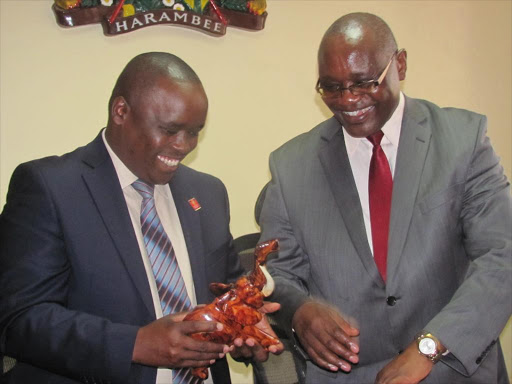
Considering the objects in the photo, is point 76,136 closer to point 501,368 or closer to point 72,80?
point 72,80

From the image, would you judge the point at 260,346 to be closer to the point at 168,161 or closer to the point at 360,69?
the point at 168,161

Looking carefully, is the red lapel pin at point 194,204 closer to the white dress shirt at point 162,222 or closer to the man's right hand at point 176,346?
the white dress shirt at point 162,222

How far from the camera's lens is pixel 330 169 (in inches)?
96.0

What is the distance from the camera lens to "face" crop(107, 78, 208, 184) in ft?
6.93

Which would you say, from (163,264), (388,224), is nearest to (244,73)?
(388,224)

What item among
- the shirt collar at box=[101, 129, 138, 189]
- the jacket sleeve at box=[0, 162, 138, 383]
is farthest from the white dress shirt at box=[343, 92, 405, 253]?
the jacket sleeve at box=[0, 162, 138, 383]

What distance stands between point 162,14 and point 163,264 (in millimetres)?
1613

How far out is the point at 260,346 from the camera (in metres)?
2.00

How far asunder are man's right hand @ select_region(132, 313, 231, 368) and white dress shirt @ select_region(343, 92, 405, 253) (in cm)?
88

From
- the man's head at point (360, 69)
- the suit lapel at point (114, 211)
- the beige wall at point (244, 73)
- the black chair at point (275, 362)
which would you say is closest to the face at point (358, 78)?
the man's head at point (360, 69)

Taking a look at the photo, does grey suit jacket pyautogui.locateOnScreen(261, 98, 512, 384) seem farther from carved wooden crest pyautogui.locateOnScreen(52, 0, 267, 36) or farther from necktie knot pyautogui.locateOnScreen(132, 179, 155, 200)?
A: carved wooden crest pyautogui.locateOnScreen(52, 0, 267, 36)

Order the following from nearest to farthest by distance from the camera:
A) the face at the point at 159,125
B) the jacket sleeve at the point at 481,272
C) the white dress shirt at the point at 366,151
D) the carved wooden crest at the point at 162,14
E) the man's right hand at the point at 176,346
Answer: the man's right hand at the point at 176,346
the jacket sleeve at the point at 481,272
the face at the point at 159,125
the white dress shirt at the point at 366,151
the carved wooden crest at the point at 162,14

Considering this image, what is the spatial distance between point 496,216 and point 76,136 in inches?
81.9

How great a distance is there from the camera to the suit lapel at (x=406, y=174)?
2.23m
